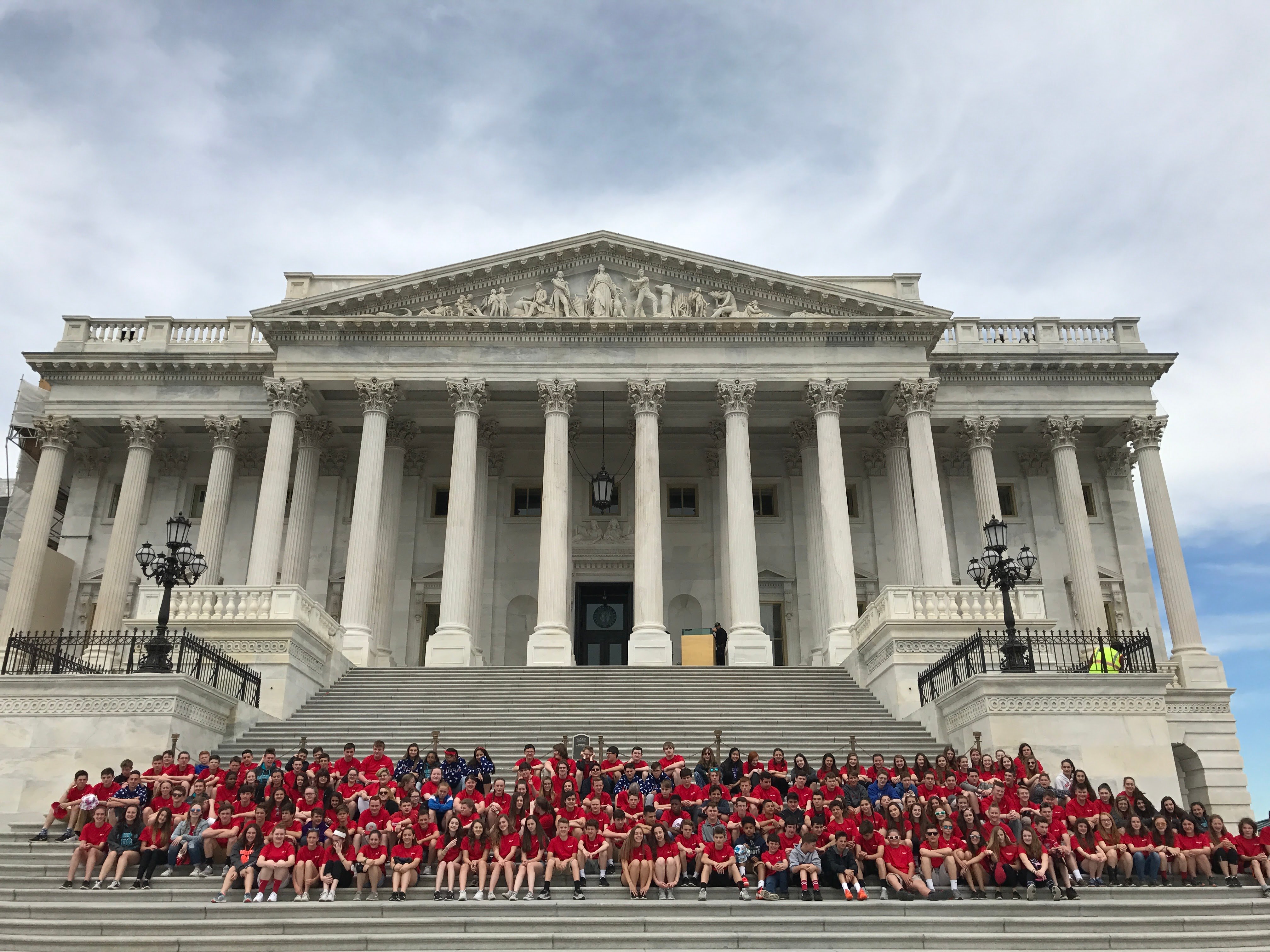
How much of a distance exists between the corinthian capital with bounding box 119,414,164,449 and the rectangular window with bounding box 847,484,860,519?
2588 cm

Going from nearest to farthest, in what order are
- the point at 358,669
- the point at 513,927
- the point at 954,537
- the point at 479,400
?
the point at 513,927, the point at 358,669, the point at 479,400, the point at 954,537

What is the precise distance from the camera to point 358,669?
93.7ft

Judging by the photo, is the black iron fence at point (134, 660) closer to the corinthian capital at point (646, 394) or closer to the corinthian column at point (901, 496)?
the corinthian capital at point (646, 394)

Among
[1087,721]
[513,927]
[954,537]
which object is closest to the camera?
[513,927]

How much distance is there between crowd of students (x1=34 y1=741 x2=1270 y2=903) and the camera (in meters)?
13.0

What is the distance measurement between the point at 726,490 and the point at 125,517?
69.6 feet

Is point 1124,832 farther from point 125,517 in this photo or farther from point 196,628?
point 125,517

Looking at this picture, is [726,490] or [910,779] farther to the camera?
[726,490]

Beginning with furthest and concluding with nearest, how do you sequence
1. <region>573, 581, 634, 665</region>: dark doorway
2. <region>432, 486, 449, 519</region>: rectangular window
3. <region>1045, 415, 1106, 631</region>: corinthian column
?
<region>432, 486, 449, 519</region>: rectangular window, <region>573, 581, 634, 665</region>: dark doorway, <region>1045, 415, 1106, 631</region>: corinthian column

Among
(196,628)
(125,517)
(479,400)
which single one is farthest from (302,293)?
(196,628)

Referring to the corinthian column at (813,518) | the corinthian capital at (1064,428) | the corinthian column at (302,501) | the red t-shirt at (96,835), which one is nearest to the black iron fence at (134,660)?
the red t-shirt at (96,835)

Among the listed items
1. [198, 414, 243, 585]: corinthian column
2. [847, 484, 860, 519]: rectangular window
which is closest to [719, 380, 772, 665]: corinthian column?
[847, 484, 860, 519]: rectangular window

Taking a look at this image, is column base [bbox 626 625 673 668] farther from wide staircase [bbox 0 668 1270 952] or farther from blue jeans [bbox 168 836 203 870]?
blue jeans [bbox 168 836 203 870]

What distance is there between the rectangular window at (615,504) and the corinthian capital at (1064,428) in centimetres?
1607
